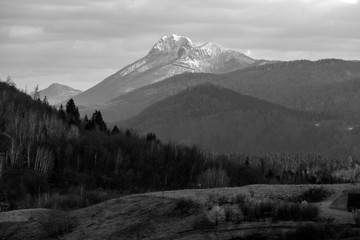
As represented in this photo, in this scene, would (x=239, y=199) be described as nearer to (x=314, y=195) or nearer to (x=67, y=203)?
(x=314, y=195)

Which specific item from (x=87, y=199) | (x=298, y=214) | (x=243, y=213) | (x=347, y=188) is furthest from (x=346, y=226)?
(x=87, y=199)

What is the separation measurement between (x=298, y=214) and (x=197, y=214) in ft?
11.7

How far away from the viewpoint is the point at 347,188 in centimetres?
3400

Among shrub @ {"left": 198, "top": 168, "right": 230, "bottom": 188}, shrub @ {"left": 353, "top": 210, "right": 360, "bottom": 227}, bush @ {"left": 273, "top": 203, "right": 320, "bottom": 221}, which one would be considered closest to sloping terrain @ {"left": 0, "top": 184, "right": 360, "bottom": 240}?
shrub @ {"left": 353, "top": 210, "right": 360, "bottom": 227}

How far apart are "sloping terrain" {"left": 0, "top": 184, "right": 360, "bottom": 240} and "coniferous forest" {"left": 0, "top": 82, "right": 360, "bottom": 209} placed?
7804 cm

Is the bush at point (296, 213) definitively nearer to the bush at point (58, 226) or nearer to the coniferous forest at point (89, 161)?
the bush at point (58, 226)

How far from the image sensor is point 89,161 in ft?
519

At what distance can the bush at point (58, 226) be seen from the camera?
29.9 m

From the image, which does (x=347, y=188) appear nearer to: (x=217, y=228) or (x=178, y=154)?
(x=217, y=228)

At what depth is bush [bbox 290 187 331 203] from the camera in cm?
3241

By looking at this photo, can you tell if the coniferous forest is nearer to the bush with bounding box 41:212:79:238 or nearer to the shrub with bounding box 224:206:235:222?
the bush with bounding box 41:212:79:238

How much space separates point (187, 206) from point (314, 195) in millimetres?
6161

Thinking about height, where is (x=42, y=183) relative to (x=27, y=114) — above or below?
below

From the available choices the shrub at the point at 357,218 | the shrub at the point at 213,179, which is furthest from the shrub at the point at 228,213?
the shrub at the point at 213,179
